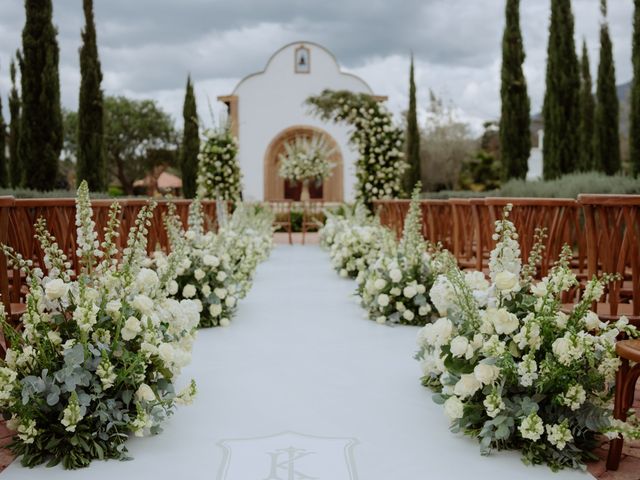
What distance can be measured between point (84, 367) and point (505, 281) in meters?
1.66

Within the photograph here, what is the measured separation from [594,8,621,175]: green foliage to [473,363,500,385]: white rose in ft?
53.0

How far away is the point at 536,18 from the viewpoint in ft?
48.9

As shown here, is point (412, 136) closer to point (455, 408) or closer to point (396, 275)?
point (396, 275)

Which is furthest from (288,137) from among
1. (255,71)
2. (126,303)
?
(126,303)

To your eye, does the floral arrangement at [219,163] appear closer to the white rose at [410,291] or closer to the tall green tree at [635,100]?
the tall green tree at [635,100]

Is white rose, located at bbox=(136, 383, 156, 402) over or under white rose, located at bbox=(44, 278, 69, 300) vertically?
under

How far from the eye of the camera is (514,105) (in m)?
14.4

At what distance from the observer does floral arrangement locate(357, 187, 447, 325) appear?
16.6ft

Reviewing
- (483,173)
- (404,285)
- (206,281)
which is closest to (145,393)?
(206,281)

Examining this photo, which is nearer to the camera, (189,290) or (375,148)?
(189,290)

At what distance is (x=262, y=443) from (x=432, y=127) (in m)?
28.3

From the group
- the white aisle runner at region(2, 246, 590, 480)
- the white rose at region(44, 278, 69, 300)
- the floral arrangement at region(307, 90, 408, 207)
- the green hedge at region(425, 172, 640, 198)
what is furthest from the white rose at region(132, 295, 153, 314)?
the floral arrangement at region(307, 90, 408, 207)

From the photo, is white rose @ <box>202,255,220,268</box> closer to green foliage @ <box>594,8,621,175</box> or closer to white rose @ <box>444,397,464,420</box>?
white rose @ <box>444,397,464,420</box>

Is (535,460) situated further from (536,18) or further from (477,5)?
(536,18)
